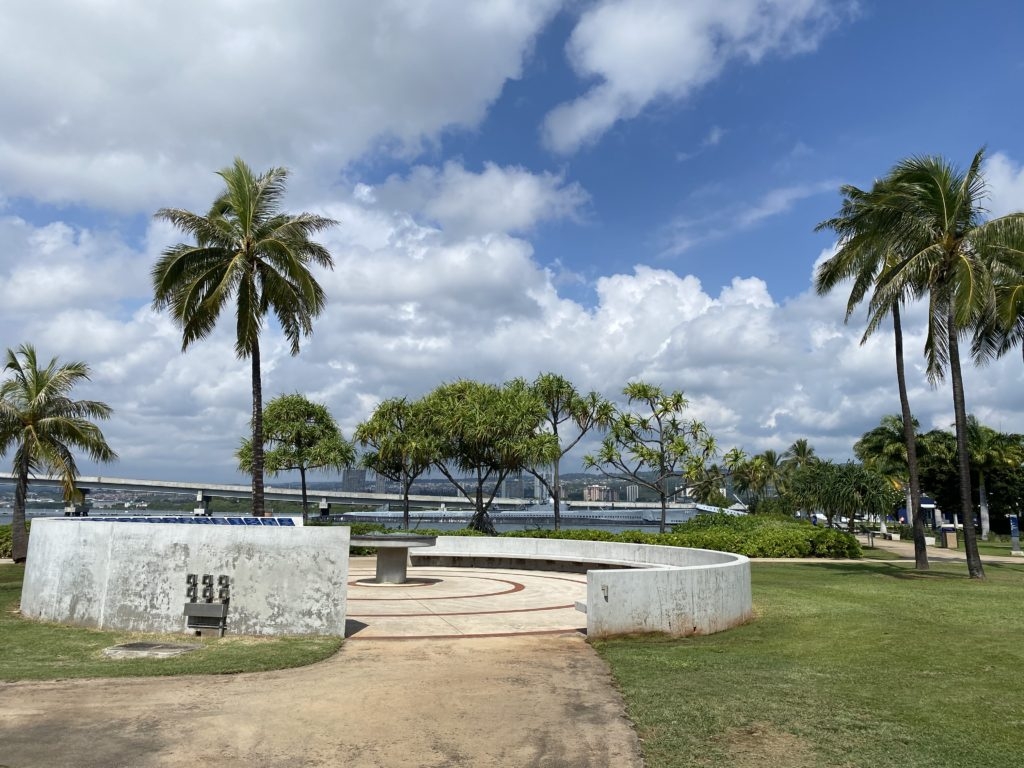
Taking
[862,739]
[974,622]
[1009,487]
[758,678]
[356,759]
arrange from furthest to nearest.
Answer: [1009,487]
[974,622]
[758,678]
[862,739]
[356,759]

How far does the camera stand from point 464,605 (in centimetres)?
1352

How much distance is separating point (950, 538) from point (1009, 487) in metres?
27.9

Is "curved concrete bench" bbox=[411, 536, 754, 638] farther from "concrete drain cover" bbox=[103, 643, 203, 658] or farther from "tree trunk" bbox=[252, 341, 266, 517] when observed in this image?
"tree trunk" bbox=[252, 341, 266, 517]

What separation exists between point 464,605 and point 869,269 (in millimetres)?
15683

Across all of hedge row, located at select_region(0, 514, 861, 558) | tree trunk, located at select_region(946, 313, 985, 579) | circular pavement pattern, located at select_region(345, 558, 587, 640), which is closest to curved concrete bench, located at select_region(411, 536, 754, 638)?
circular pavement pattern, located at select_region(345, 558, 587, 640)

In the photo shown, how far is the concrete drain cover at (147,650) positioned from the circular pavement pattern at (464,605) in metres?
2.15

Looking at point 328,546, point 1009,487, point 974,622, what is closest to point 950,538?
point 1009,487

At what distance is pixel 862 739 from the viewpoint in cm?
567

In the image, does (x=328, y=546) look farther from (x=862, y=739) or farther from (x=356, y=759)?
(x=862, y=739)

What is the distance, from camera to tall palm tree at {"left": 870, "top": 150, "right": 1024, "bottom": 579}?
60.5ft

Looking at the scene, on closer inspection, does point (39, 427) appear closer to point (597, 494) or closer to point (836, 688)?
point (836, 688)

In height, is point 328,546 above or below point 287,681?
above

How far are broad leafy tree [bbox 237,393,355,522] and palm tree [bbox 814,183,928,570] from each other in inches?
977

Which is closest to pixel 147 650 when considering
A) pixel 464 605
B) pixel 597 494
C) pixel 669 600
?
pixel 464 605
